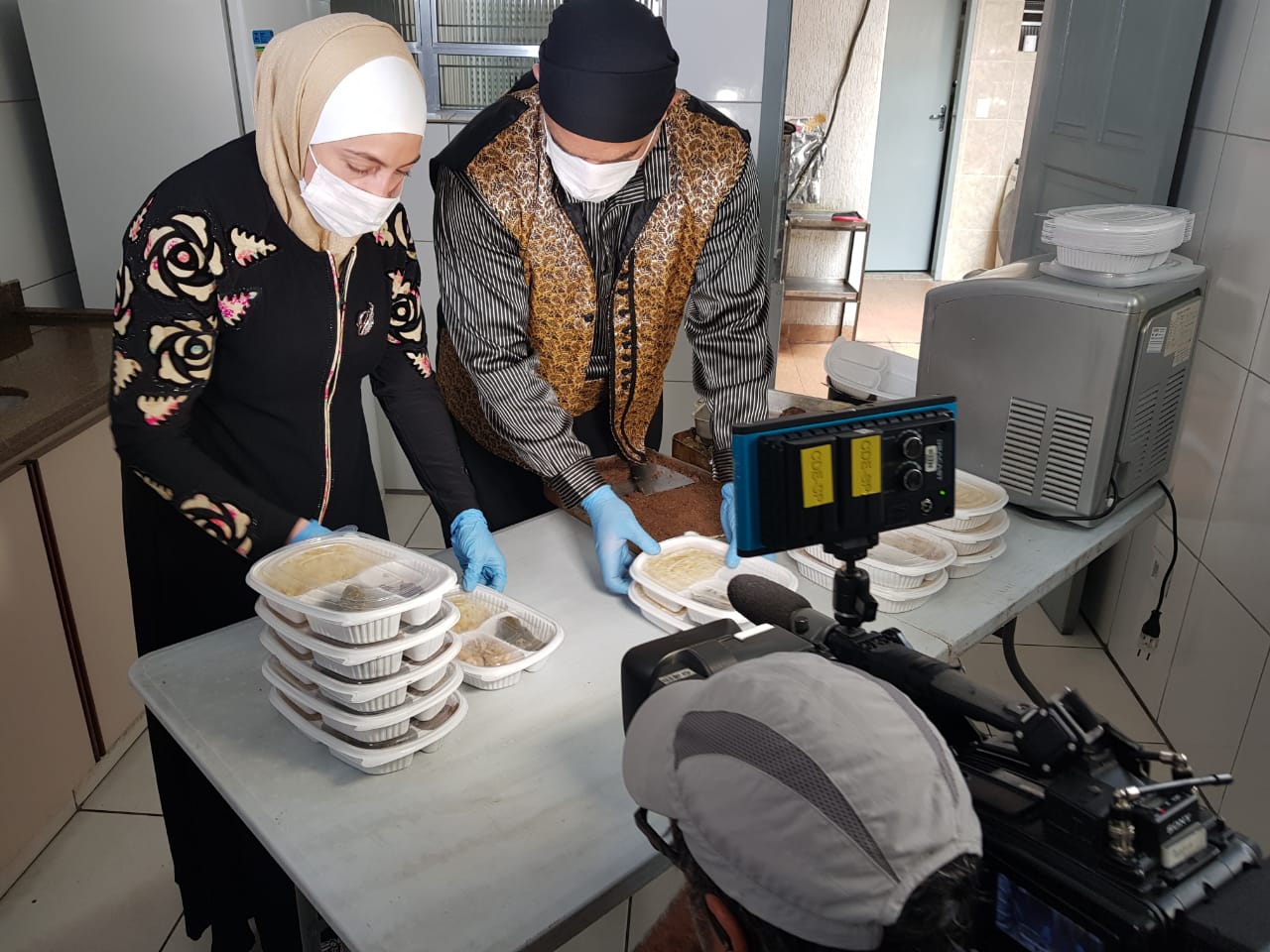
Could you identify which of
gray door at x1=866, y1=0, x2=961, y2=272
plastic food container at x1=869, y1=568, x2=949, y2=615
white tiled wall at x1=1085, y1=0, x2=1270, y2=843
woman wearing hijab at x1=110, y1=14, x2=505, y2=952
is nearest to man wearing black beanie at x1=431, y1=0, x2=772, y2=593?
woman wearing hijab at x1=110, y1=14, x2=505, y2=952

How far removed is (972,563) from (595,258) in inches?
32.2

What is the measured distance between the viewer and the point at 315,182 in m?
1.27

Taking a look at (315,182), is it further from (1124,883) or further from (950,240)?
(950,240)

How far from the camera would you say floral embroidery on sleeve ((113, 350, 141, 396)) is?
4.10 ft

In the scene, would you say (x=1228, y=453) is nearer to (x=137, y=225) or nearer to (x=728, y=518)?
(x=728, y=518)

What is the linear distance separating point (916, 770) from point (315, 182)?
1.10 metres

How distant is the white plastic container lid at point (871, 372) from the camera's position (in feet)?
7.86

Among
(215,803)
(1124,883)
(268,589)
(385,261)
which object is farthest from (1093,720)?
(215,803)

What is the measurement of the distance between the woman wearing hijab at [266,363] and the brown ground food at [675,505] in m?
0.30

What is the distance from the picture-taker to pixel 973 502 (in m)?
1.70

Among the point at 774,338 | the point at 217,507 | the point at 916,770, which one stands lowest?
the point at 774,338

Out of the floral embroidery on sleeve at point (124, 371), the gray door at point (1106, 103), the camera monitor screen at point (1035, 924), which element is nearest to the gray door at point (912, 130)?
the gray door at point (1106, 103)

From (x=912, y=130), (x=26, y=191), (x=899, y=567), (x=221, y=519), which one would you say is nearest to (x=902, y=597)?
(x=899, y=567)

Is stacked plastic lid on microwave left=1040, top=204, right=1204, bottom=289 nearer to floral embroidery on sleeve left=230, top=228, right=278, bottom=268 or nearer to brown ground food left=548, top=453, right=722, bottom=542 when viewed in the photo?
brown ground food left=548, top=453, right=722, bottom=542
